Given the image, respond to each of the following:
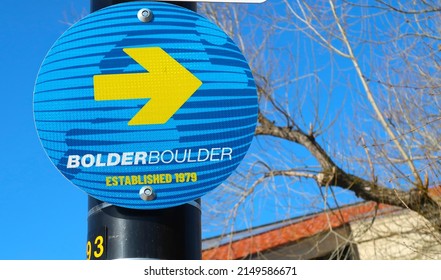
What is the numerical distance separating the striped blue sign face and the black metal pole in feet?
0.24

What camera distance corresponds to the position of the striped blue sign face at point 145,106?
170 centimetres

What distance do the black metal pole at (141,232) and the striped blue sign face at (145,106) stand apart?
7 cm

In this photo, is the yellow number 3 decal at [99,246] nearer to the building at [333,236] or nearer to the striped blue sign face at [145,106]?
the striped blue sign face at [145,106]

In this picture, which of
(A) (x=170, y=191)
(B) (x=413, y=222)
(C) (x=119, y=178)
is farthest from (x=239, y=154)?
(B) (x=413, y=222)

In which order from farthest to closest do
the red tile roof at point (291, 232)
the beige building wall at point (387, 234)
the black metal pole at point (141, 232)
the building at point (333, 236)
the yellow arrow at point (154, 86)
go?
the red tile roof at point (291, 232) < the building at point (333, 236) < the beige building wall at point (387, 234) < the black metal pole at point (141, 232) < the yellow arrow at point (154, 86)

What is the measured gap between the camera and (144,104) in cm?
170

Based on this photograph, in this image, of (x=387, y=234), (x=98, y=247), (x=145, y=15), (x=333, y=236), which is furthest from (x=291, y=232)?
(x=145, y=15)

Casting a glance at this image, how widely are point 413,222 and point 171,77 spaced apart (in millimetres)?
6808

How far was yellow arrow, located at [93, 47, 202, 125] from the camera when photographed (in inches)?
66.9

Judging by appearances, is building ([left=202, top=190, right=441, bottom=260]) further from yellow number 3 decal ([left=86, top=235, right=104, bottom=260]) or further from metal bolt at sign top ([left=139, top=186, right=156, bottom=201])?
metal bolt at sign top ([left=139, top=186, right=156, bottom=201])

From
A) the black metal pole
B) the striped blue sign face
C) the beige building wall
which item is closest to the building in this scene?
the beige building wall

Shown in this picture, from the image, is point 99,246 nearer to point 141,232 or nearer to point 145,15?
point 141,232

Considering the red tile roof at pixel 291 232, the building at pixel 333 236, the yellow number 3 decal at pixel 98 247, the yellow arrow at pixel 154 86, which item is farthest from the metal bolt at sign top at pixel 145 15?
the red tile roof at pixel 291 232
